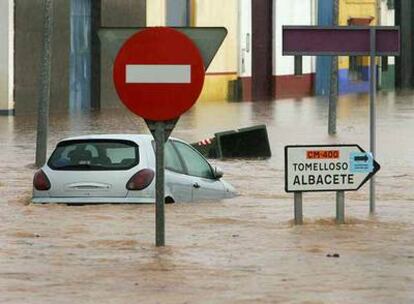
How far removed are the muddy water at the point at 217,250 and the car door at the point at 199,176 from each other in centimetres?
25

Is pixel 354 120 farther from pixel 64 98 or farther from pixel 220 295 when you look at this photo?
pixel 220 295

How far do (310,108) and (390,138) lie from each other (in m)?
18.5

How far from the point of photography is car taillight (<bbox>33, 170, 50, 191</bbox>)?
18.5m

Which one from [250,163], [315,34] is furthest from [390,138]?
[315,34]

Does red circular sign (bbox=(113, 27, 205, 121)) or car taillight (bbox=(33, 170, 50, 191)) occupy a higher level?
red circular sign (bbox=(113, 27, 205, 121))

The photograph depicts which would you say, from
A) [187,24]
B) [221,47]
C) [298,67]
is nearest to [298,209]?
[187,24]

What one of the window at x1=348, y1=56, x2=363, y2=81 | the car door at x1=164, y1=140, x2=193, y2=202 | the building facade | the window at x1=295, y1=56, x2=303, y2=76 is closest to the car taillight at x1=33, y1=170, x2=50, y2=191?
the car door at x1=164, y1=140, x2=193, y2=202

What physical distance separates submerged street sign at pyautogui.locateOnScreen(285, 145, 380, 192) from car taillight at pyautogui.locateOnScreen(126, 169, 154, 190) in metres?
2.41

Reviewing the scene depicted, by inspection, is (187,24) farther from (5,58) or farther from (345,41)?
(345,41)

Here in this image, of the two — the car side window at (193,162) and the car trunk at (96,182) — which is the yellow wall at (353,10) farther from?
the car trunk at (96,182)

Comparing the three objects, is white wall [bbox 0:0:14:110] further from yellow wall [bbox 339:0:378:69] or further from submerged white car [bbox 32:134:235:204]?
yellow wall [bbox 339:0:378:69]

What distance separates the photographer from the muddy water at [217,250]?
11.5 metres

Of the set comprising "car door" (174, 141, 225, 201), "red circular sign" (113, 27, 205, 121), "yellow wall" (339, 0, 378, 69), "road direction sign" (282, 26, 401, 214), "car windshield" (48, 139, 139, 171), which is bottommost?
"car door" (174, 141, 225, 201)

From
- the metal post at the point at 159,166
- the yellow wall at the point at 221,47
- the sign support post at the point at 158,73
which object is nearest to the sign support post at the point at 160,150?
the metal post at the point at 159,166
